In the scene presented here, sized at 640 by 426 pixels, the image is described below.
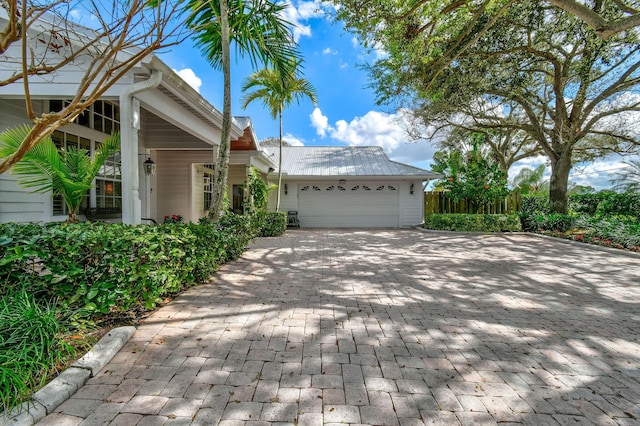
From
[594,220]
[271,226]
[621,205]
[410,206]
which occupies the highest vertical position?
[621,205]

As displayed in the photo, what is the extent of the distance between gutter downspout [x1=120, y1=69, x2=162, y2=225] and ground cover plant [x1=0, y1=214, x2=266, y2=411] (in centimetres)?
103

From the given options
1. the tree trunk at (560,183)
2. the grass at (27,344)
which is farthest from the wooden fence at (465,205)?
the grass at (27,344)

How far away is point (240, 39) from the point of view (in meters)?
5.54

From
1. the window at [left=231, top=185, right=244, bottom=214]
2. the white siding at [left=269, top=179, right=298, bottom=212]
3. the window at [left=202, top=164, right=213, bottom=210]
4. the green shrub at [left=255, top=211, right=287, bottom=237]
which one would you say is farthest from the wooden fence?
the window at [left=202, top=164, right=213, bottom=210]

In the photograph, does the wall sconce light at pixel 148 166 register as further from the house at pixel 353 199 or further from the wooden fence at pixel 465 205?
the wooden fence at pixel 465 205

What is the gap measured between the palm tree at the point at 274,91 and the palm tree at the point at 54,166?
6697 millimetres

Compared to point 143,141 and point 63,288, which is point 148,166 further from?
point 63,288

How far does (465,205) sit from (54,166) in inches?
554

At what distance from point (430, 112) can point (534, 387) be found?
1233 centimetres

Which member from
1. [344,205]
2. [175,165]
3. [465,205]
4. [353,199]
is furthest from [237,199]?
[465,205]

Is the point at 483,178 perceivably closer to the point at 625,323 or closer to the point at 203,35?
the point at 625,323

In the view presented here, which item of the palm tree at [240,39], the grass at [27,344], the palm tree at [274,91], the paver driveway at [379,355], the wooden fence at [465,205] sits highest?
the palm tree at [274,91]

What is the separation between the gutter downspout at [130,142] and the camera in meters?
4.29

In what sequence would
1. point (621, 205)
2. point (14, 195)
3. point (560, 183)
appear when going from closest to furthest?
point (14, 195), point (560, 183), point (621, 205)
